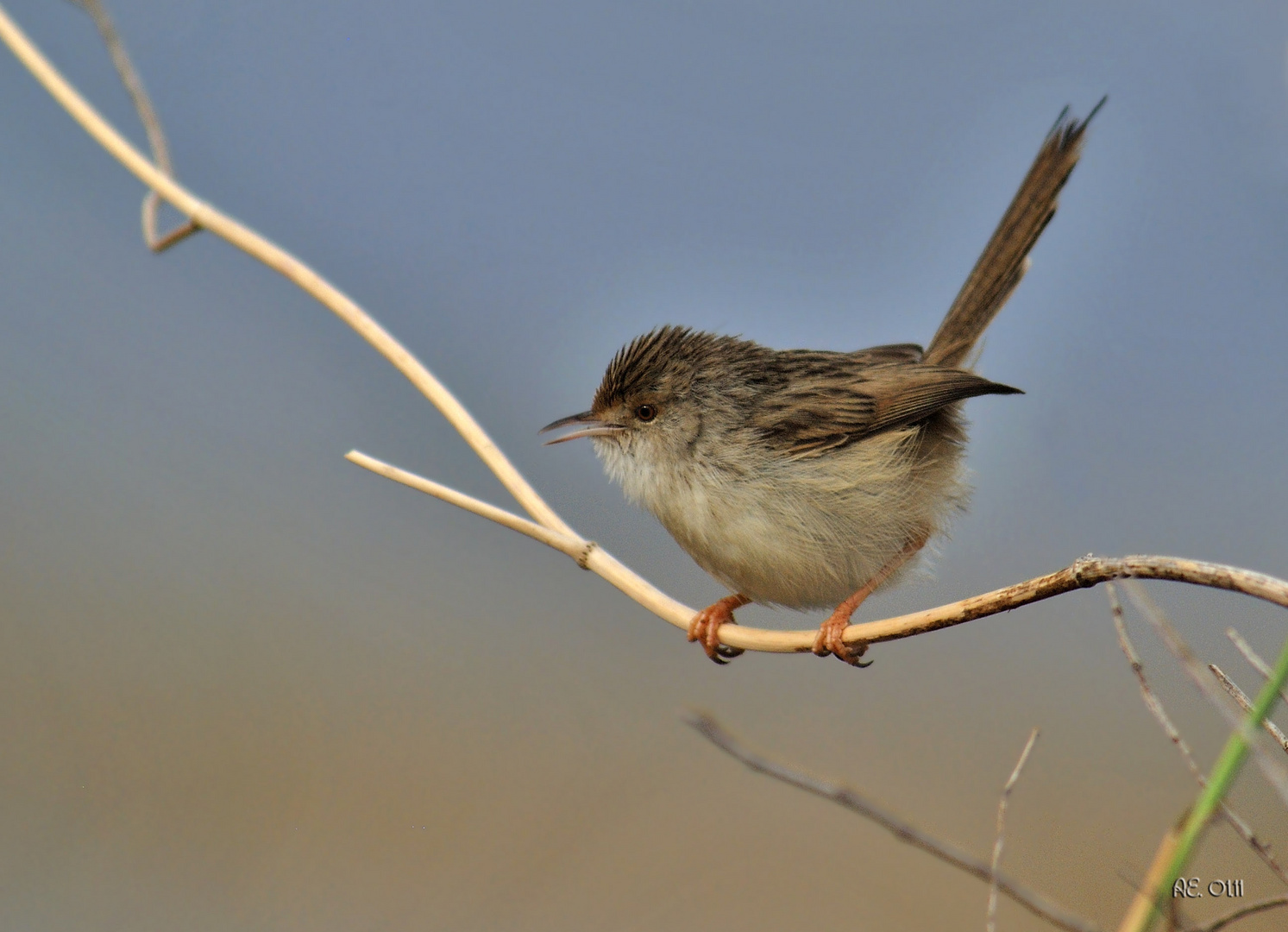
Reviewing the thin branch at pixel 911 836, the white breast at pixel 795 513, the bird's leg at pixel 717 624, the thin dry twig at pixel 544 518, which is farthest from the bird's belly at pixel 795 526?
the thin branch at pixel 911 836

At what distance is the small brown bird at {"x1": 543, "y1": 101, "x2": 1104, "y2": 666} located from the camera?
2488 mm

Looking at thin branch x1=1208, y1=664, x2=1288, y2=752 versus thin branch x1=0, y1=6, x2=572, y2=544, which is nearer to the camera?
thin branch x1=1208, y1=664, x2=1288, y2=752

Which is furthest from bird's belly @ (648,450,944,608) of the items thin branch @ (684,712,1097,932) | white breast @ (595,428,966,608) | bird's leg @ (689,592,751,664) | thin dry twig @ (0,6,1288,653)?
thin branch @ (684,712,1097,932)

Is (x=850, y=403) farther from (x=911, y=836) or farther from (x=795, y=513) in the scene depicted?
(x=911, y=836)

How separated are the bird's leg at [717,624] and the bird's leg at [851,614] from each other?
213mm

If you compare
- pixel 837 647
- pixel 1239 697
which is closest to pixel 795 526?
pixel 837 647

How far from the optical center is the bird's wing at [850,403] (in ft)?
8.49

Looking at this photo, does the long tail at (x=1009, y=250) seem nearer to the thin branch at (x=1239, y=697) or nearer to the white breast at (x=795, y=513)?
the white breast at (x=795, y=513)

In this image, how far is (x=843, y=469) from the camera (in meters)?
2.56

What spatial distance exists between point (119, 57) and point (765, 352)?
71.1 inches

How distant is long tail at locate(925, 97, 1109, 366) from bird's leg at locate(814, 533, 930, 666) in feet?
2.02

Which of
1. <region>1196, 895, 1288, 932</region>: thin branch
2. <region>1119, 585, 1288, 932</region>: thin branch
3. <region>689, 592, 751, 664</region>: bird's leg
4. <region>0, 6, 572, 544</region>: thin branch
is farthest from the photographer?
<region>689, 592, 751, 664</region>: bird's leg

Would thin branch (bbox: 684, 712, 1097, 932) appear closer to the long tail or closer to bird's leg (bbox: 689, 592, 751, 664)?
bird's leg (bbox: 689, 592, 751, 664)

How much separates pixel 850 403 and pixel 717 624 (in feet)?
2.38
